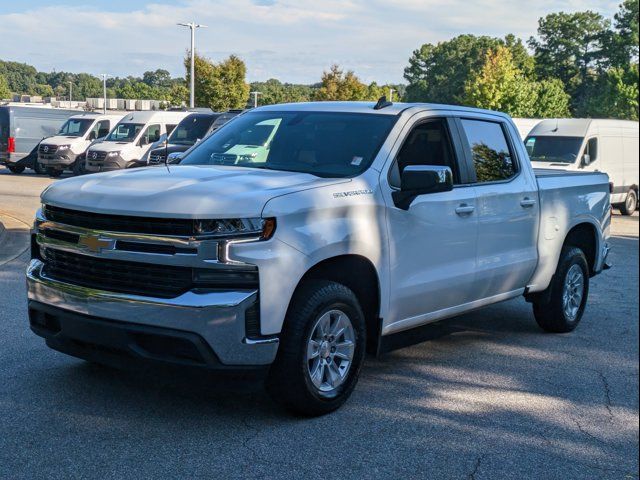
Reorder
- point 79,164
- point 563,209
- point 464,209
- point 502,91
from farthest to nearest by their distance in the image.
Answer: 1. point 502,91
2. point 79,164
3. point 563,209
4. point 464,209

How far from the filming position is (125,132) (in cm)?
2612

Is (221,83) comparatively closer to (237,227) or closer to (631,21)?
(631,21)

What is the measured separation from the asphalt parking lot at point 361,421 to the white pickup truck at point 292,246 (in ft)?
1.10

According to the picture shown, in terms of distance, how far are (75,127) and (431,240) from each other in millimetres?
25318

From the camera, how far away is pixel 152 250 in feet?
14.6

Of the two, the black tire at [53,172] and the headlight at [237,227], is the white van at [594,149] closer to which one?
the black tire at [53,172]

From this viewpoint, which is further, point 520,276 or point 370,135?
point 520,276

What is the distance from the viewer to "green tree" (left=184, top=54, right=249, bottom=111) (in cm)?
5450

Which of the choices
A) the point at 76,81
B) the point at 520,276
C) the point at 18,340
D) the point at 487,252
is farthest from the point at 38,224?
Result: the point at 76,81

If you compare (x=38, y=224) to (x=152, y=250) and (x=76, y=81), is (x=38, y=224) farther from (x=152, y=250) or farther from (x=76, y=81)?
(x=76, y=81)

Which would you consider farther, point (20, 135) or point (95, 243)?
point (20, 135)

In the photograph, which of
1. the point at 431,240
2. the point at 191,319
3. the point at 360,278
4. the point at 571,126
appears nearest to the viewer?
the point at 191,319

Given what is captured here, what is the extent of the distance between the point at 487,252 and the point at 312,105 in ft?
5.61

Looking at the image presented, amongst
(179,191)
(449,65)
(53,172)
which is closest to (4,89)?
(53,172)
